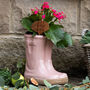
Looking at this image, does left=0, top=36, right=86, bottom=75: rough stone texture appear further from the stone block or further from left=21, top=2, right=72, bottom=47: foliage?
left=21, top=2, right=72, bottom=47: foliage

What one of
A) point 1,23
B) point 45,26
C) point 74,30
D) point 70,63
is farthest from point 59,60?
point 1,23

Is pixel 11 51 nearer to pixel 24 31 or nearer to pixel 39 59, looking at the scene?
pixel 24 31

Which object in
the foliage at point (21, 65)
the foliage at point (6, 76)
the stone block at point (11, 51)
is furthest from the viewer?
the stone block at point (11, 51)

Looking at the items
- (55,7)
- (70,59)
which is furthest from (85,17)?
(70,59)

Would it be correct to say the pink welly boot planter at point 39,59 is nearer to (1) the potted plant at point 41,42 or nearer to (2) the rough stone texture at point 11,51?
(1) the potted plant at point 41,42

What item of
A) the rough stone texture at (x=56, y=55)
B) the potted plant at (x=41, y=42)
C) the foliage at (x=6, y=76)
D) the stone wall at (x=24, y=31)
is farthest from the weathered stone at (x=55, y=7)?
the foliage at (x=6, y=76)

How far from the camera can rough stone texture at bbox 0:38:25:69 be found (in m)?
1.74

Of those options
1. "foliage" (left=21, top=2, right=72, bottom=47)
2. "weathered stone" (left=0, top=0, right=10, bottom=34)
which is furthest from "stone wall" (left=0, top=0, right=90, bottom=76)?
"foliage" (left=21, top=2, right=72, bottom=47)

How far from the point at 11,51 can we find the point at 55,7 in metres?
0.51

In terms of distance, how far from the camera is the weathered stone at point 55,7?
175 cm

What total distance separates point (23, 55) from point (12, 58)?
0.30 feet

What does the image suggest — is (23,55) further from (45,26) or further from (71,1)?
(71,1)

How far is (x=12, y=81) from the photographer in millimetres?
1301

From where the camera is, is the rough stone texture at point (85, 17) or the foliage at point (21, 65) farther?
the rough stone texture at point (85, 17)
